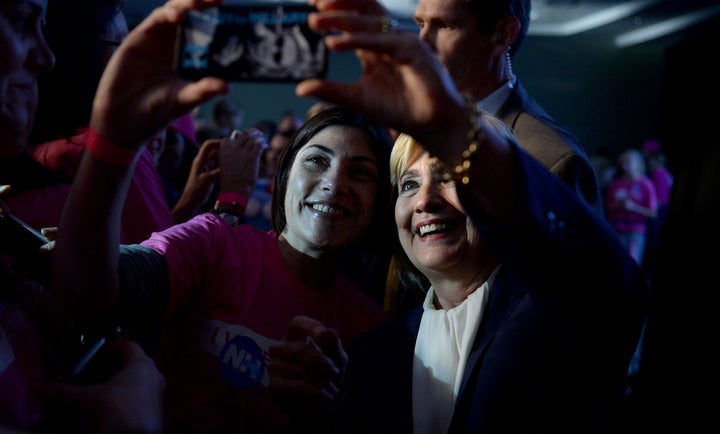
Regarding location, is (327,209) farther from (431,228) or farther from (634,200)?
(634,200)

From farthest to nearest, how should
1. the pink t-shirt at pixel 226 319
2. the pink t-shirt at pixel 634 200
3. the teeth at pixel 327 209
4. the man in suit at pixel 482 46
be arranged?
the pink t-shirt at pixel 634 200 < the man in suit at pixel 482 46 < the teeth at pixel 327 209 < the pink t-shirt at pixel 226 319

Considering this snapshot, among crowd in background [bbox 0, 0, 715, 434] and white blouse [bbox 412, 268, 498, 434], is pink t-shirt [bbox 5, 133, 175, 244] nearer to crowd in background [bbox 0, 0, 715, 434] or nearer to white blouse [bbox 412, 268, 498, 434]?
crowd in background [bbox 0, 0, 715, 434]

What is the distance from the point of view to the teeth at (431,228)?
138cm

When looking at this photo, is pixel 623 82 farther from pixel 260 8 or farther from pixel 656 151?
pixel 260 8

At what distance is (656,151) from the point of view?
8352mm

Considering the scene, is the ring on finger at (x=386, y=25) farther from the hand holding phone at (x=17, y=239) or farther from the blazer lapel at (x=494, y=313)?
the hand holding phone at (x=17, y=239)

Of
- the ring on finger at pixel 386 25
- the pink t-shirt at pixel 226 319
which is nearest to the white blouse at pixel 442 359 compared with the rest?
the pink t-shirt at pixel 226 319

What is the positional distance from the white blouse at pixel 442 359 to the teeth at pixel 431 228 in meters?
0.15

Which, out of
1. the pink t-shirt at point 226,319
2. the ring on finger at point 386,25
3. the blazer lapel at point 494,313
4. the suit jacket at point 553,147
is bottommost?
the pink t-shirt at point 226,319

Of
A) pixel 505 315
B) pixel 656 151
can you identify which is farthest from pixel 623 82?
pixel 505 315

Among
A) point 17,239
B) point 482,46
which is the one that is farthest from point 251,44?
point 482,46

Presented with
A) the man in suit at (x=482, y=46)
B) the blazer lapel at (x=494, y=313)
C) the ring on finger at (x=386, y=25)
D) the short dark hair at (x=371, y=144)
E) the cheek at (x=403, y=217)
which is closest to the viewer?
the ring on finger at (x=386, y=25)

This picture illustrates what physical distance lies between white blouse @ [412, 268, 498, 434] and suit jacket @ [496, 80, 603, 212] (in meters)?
0.37

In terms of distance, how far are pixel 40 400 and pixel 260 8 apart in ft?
2.20
